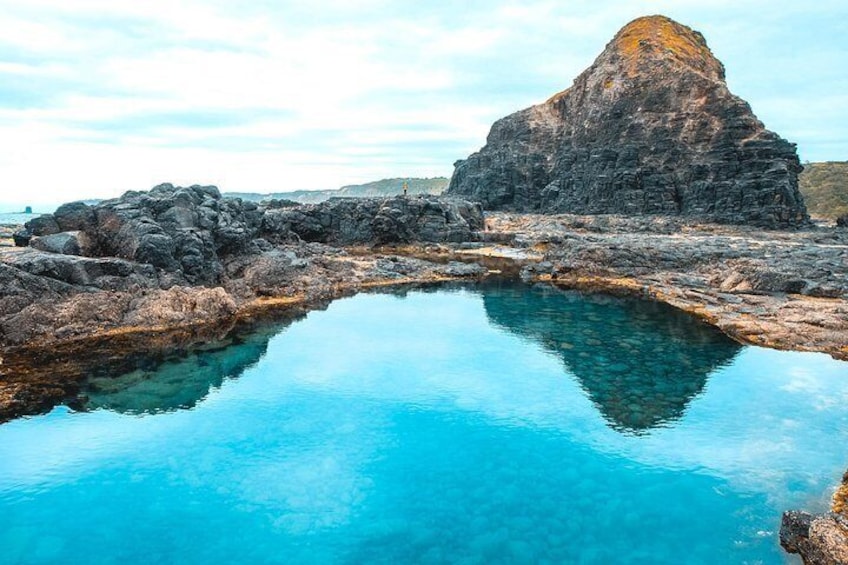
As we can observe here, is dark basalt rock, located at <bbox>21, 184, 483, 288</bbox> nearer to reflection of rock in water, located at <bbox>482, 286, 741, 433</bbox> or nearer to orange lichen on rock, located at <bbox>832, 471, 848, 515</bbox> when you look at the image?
reflection of rock in water, located at <bbox>482, 286, 741, 433</bbox>

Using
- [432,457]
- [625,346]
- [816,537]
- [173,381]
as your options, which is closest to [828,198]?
[625,346]

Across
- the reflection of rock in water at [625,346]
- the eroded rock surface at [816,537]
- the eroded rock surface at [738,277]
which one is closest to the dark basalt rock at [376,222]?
the eroded rock surface at [738,277]

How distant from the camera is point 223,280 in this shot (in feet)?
189

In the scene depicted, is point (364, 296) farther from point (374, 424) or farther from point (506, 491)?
point (506, 491)

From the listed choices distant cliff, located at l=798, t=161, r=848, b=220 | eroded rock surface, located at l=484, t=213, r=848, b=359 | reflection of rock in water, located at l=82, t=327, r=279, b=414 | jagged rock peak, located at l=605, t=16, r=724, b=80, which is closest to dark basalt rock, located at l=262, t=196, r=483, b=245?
eroded rock surface, located at l=484, t=213, r=848, b=359

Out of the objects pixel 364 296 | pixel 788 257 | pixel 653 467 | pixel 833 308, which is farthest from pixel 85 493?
pixel 788 257

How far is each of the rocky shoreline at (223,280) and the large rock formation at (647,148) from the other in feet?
95.0

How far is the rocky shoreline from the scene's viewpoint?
130 feet

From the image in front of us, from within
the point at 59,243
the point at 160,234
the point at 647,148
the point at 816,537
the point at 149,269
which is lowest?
the point at 816,537

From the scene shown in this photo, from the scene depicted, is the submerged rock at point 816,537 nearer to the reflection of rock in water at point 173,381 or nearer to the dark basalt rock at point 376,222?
the reflection of rock in water at point 173,381

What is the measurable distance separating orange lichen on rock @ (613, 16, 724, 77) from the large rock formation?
486 mm

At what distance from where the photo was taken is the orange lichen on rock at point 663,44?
15300 cm

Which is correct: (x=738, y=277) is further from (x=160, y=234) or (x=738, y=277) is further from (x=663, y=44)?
(x=663, y=44)

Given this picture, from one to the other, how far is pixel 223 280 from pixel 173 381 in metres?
24.0
